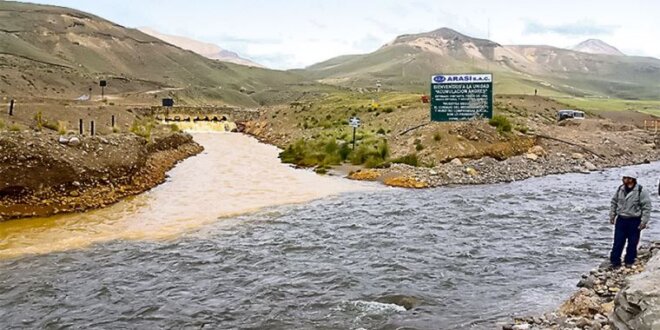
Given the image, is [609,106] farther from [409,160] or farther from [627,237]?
[627,237]

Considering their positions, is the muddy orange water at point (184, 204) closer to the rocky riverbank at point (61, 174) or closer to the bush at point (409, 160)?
the rocky riverbank at point (61, 174)

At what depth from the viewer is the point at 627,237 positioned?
551 inches

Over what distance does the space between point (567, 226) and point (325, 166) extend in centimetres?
1939

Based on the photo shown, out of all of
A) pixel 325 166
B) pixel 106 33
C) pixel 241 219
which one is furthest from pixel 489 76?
pixel 106 33

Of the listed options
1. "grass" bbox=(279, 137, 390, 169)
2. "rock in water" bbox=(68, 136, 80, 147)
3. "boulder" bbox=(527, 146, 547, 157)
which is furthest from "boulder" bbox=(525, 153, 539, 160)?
"rock in water" bbox=(68, 136, 80, 147)

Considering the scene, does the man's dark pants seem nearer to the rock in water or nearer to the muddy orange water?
the muddy orange water

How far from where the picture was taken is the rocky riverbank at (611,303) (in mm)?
8375

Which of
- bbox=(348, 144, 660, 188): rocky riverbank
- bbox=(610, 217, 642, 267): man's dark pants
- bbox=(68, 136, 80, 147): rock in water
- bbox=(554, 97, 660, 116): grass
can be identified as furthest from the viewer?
bbox=(554, 97, 660, 116): grass

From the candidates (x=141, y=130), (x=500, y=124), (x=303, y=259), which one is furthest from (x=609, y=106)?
(x=303, y=259)

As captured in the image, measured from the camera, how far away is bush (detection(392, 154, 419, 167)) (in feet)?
116

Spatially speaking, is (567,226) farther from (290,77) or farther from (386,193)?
(290,77)

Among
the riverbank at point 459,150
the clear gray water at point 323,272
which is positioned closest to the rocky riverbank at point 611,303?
the clear gray water at point 323,272

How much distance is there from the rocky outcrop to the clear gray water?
2744 millimetres

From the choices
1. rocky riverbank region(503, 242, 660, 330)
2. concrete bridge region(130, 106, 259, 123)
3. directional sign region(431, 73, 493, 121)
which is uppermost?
directional sign region(431, 73, 493, 121)
